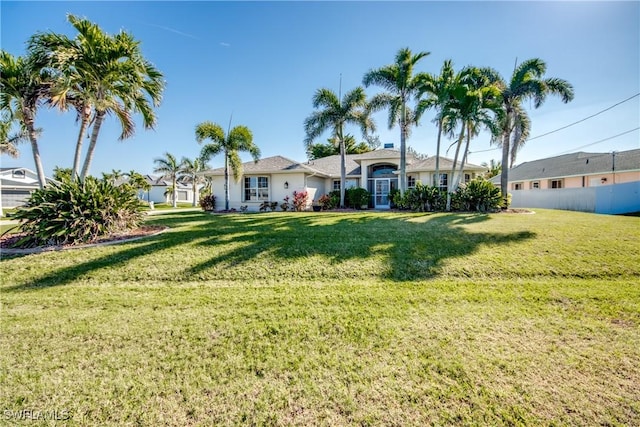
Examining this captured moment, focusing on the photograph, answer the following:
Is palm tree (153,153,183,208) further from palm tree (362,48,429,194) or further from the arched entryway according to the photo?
palm tree (362,48,429,194)

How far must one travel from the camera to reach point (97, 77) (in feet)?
30.1

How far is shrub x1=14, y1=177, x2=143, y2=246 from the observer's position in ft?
25.6

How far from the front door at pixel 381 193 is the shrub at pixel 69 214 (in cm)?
1674

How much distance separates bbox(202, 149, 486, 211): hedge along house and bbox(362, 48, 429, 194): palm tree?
330cm

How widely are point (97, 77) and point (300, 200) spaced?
1179 cm

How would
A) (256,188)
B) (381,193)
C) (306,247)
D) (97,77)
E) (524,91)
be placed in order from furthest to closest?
(381,193), (256,188), (524,91), (97,77), (306,247)

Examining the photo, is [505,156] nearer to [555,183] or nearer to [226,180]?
[555,183]

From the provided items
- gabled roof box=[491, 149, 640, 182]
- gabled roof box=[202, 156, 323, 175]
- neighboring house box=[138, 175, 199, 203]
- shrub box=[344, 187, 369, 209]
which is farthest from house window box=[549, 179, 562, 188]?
neighboring house box=[138, 175, 199, 203]

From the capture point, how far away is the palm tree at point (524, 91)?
15.8 metres

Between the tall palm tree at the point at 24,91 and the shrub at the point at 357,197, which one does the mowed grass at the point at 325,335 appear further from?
the shrub at the point at 357,197

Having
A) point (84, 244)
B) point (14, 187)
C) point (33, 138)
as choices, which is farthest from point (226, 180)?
point (14, 187)

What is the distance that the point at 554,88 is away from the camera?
1611 centimetres

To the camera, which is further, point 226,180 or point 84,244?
point 226,180

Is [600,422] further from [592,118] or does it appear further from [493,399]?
[592,118]
